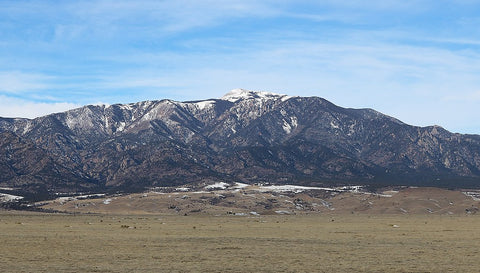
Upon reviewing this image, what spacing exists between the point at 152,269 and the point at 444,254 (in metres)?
36.1

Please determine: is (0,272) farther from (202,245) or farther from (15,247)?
(202,245)

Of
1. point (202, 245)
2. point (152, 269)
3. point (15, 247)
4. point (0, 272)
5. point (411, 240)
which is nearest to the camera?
point (0, 272)

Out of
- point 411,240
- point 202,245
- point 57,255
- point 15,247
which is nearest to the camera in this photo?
point 57,255

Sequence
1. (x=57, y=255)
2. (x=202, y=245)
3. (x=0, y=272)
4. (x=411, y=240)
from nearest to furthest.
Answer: (x=0, y=272) < (x=57, y=255) < (x=202, y=245) < (x=411, y=240)

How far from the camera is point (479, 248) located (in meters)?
83.8

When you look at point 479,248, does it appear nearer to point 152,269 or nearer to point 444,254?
point 444,254

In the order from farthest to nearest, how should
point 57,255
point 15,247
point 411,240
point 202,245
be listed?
point 411,240 → point 202,245 → point 15,247 → point 57,255

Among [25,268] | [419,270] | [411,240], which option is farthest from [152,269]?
[411,240]

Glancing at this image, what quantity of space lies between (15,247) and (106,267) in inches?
963

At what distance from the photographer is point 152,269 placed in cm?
5950

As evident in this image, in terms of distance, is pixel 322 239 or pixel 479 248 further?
pixel 322 239

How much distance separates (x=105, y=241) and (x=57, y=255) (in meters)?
22.9

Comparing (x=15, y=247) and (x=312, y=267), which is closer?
(x=312, y=267)

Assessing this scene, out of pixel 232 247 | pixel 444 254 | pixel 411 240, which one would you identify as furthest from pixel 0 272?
pixel 411 240
